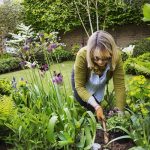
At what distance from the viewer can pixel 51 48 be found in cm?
433

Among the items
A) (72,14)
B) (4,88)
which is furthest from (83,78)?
(72,14)

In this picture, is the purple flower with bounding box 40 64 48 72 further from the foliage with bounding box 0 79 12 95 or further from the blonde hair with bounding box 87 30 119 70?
the foliage with bounding box 0 79 12 95

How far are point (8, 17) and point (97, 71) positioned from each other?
11.1 meters

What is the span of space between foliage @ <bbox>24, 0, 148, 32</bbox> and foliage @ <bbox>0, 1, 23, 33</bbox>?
0.78 m

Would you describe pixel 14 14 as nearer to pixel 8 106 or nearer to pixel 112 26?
pixel 112 26

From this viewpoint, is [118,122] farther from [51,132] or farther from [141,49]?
[141,49]

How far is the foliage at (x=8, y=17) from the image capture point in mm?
14562

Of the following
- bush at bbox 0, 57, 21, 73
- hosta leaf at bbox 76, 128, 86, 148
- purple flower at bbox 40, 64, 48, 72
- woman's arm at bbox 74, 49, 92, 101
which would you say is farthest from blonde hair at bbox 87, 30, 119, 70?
bush at bbox 0, 57, 21, 73

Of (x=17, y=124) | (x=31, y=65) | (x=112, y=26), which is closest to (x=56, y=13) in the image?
(x=112, y=26)

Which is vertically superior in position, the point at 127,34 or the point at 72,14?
the point at 72,14

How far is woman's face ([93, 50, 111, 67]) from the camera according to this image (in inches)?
141

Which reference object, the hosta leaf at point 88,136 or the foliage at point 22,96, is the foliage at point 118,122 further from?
the foliage at point 22,96

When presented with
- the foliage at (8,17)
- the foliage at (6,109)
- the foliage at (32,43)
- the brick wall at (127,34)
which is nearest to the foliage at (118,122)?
the foliage at (6,109)

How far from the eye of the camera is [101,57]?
3.60 m
